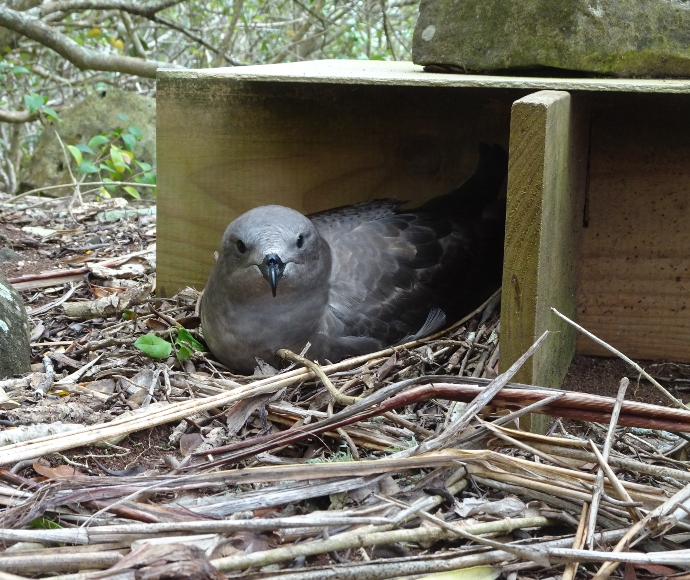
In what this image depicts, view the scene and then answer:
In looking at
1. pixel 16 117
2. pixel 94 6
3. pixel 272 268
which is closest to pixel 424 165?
pixel 272 268

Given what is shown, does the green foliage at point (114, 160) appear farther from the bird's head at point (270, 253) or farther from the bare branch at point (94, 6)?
the bird's head at point (270, 253)

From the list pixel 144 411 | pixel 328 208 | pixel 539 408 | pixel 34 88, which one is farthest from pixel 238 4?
pixel 539 408

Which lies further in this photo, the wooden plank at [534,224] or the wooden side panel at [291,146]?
the wooden side panel at [291,146]

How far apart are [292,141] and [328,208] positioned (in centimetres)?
42

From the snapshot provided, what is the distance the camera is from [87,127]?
7742 millimetres

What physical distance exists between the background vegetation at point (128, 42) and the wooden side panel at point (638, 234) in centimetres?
347

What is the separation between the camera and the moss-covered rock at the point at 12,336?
3145mm

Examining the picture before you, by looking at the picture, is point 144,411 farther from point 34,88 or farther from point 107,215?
point 34,88

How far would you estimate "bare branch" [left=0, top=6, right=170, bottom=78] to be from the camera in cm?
573

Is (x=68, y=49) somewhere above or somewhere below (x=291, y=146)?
above

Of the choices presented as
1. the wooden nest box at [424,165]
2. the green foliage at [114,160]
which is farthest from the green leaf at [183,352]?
the green foliage at [114,160]

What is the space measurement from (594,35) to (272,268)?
1.40m

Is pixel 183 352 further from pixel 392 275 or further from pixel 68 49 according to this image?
pixel 68 49

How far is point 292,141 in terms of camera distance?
401cm
